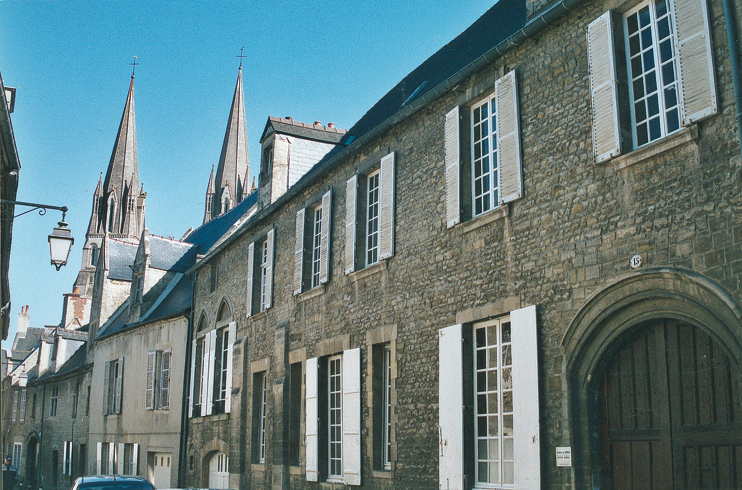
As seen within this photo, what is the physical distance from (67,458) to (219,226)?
1195 cm

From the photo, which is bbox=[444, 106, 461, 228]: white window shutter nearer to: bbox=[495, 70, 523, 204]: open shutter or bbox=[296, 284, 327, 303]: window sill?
bbox=[495, 70, 523, 204]: open shutter

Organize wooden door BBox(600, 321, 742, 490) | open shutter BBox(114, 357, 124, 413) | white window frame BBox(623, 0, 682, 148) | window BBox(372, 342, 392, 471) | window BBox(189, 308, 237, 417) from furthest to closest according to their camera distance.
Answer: open shutter BBox(114, 357, 124, 413), window BBox(189, 308, 237, 417), window BBox(372, 342, 392, 471), white window frame BBox(623, 0, 682, 148), wooden door BBox(600, 321, 742, 490)

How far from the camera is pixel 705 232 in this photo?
6.38m

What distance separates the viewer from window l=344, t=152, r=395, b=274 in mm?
11453

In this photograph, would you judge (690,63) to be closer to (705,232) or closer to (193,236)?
(705,232)

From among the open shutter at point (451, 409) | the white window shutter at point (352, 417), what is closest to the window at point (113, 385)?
the white window shutter at point (352, 417)

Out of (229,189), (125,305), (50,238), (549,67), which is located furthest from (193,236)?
(229,189)

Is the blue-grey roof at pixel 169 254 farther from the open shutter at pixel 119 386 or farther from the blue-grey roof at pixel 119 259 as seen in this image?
the open shutter at pixel 119 386

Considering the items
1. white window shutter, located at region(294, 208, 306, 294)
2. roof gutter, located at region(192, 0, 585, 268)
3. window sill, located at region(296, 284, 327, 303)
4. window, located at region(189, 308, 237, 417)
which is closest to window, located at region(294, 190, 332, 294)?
white window shutter, located at region(294, 208, 306, 294)

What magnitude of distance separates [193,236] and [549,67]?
2426 cm

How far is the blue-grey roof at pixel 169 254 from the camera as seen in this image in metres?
26.1

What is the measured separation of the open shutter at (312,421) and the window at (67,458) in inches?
805

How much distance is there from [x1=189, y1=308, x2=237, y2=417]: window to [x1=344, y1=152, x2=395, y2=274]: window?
6.26m

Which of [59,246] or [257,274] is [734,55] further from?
[257,274]
